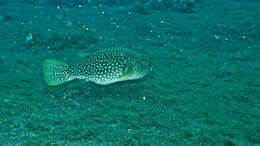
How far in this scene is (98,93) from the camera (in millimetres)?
7262

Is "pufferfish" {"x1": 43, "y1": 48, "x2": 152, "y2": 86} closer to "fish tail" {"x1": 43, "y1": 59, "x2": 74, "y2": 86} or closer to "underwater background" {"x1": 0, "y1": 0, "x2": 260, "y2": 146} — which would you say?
"fish tail" {"x1": 43, "y1": 59, "x2": 74, "y2": 86}

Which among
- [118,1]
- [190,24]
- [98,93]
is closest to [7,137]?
[98,93]

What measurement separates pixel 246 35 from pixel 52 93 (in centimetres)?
1033

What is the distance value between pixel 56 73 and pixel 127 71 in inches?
71.1

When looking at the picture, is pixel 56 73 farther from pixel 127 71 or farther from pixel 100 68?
pixel 127 71

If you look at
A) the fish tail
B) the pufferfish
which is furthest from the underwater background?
the pufferfish

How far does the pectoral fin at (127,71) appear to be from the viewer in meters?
6.50

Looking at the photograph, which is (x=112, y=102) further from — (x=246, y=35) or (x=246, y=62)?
(x=246, y=35)

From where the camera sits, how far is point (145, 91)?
7.41 meters

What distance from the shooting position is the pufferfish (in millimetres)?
6562

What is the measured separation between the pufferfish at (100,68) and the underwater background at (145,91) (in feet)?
2.04

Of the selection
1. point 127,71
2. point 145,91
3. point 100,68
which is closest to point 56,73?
point 100,68

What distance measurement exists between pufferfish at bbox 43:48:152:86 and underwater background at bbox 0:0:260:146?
0.62 m

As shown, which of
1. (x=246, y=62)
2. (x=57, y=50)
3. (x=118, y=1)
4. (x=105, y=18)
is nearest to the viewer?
(x=246, y=62)
